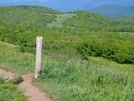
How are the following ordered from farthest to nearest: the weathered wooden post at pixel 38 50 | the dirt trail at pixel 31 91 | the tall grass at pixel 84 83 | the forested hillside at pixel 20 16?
1. the forested hillside at pixel 20 16
2. the weathered wooden post at pixel 38 50
3. the dirt trail at pixel 31 91
4. the tall grass at pixel 84 83

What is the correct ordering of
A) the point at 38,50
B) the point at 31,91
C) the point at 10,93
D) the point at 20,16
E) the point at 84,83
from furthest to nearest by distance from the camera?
the point at 20,16, the point at 38,50, the point at 84,83, the point at 31,91, the point at 10,93

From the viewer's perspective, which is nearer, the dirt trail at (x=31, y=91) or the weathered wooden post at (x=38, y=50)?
the dirt trail at (x=31, y=91)

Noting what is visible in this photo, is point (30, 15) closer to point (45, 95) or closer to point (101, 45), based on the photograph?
point (101, 45)

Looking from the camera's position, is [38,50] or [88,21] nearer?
[38,50]

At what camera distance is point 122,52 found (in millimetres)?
60656

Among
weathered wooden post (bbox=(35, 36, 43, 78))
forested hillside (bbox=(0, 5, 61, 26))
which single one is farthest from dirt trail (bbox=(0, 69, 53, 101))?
forested hillside (bbox=(0, 5, 61, 26))

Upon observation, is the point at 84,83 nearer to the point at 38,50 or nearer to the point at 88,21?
the point at 38,50

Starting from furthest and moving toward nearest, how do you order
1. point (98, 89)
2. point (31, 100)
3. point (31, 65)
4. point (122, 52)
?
point (122, 52), point (31, 65), point (98, 89), point (31, 100)

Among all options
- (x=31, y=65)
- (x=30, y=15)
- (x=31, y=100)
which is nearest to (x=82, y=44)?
(x=31, y=65)

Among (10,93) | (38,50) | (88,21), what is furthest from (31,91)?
(88,21)

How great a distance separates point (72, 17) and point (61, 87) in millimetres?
115050

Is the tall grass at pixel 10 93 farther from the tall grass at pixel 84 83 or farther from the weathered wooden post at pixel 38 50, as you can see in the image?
the weathered wooden post at pixel 38 50

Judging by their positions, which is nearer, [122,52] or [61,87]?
[61,87]

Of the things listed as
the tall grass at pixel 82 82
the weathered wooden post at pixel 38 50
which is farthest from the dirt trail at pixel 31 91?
the weathered wooden post at pixel 38 50
